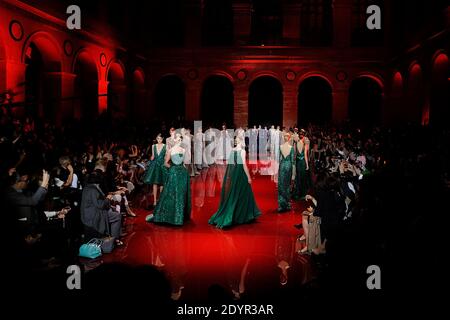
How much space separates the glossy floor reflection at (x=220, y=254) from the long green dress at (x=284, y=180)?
26 centimetres

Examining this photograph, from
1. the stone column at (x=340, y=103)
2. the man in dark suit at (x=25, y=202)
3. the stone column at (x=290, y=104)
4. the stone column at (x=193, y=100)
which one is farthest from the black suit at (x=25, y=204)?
the stone column at (x=340, y=103)

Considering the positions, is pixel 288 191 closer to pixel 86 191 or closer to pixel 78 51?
pixel 86 191

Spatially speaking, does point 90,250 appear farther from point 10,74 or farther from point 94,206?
point 10,74

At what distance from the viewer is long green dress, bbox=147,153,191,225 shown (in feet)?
29.1

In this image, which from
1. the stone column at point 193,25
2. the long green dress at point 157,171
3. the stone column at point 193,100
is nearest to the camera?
the long green dress at point 157,171

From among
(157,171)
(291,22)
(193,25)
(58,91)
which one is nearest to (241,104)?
(193,25)

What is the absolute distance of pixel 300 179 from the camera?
39.4 ft

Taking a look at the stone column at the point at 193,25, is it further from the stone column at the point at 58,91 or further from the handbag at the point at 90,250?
the handbag at the point at 90,250

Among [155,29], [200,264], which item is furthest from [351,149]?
[155,29]

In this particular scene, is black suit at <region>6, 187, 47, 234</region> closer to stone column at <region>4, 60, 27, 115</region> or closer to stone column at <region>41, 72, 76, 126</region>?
stone column at <region>4, 60, 27, 115</region>

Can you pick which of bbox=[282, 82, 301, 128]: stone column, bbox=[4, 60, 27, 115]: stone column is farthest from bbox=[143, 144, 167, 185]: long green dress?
bbox=[282, 82, 301, 128]: stone column

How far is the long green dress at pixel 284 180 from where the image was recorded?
1034 centimetres

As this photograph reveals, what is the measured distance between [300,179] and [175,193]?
14.2ft

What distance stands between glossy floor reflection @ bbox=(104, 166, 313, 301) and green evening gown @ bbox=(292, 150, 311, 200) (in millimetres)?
1641
